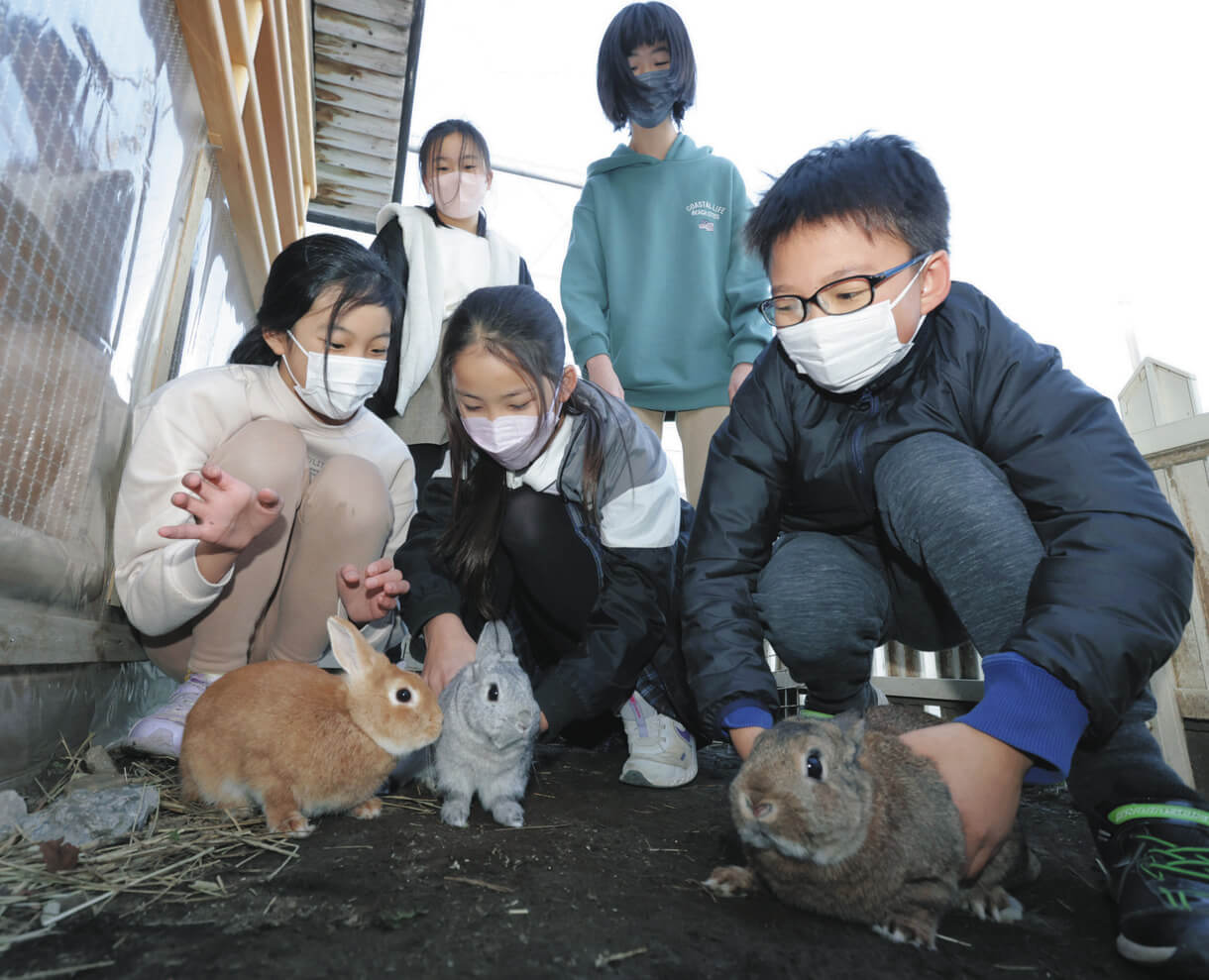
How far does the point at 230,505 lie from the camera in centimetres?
180

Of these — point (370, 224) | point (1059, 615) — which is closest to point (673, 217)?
point (1059, 615)

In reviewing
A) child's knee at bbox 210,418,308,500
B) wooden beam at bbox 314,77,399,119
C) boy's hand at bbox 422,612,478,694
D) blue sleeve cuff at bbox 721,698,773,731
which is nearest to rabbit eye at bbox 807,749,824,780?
blue sleeve cuff at bbox 721,698,773,731

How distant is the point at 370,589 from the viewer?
2.13 m

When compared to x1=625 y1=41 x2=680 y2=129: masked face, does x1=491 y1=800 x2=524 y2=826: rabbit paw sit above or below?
below

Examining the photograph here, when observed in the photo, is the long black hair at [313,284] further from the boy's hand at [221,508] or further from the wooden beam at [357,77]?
the wooden beam at [357,77]

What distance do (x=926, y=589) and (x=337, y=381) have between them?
1792 mm

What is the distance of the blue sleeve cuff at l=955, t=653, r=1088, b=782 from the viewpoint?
1255 mm

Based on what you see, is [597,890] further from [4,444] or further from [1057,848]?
[4,444]

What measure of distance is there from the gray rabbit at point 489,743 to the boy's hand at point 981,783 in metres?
0.90

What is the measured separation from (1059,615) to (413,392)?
2397 mm

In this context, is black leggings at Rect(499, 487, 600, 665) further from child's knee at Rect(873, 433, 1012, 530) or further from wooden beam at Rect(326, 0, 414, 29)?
wooden beam at Rect(326, 0, 414, 29)

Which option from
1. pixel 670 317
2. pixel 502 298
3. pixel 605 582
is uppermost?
pixel 670 317

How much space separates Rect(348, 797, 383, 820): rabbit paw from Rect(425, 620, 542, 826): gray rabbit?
0.15 metres

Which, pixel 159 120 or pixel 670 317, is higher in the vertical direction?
pixel 159 120
